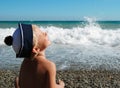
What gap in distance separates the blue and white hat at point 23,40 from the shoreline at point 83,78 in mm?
6544

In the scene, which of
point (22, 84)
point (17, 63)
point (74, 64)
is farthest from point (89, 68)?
point (22, 84)

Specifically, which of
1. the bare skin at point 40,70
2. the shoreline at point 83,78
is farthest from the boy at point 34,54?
the shoreline at point 83,78

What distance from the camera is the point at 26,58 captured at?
2.63 m

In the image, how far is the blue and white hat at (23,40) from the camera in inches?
94.4

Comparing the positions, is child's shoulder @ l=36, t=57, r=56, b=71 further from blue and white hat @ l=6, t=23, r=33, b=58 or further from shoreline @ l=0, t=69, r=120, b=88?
shoreline @ l=0, t=69, r=120, b=88

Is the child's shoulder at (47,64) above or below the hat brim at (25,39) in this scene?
below

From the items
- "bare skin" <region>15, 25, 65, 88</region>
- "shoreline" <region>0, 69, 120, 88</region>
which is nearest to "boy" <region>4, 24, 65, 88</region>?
"bare skin" <region>15, 25, 65, 88</region>

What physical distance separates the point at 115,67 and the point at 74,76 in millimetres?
2115

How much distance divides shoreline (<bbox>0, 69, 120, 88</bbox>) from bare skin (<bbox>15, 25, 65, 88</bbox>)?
631 centimetres

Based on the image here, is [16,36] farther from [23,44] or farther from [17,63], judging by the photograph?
[17,63]

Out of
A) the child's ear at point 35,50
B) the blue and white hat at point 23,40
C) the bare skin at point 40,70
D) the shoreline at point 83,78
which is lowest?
the shoreline at point 83,78

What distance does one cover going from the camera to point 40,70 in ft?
8.27

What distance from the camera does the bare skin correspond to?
247cm

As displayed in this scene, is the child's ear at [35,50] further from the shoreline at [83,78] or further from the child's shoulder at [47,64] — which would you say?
the shoreline at [83,78]
